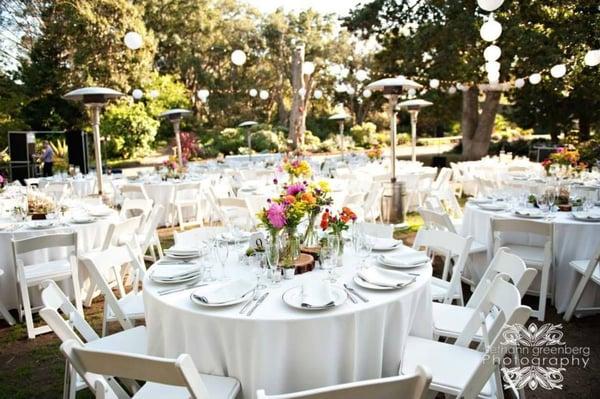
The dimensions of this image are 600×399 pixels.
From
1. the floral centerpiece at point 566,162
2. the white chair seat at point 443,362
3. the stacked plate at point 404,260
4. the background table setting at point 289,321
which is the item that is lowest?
the white chair seat at point 443,362

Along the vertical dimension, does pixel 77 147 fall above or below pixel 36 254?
above

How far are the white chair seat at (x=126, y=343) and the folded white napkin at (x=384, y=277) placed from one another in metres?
1.39

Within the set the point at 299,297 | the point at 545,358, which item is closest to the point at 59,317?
the point at 299,297

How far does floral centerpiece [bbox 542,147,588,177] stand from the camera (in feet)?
23.6

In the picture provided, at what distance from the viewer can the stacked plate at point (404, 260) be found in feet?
9.65

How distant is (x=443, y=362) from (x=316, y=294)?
31.0 inches

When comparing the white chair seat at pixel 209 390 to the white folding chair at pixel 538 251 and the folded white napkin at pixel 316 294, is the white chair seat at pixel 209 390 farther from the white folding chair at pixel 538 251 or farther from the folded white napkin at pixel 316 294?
the white folding chair at pixel 538 251

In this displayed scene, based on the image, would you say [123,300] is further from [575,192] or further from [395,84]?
[395,84]

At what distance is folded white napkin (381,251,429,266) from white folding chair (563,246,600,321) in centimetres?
176

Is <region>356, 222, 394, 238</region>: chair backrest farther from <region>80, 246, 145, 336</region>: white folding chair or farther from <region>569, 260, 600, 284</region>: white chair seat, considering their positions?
<region>80, 246, 145, 336</region>: white folding chair

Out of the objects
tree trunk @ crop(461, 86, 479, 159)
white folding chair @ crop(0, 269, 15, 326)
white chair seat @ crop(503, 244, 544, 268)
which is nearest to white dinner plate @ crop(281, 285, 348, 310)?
white chair seat @ crop(503, 244, 544, 268)

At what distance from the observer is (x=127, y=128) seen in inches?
876

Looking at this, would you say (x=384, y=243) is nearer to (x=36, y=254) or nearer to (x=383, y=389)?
(x=383, y=389)

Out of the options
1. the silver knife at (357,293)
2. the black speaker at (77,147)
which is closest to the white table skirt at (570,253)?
the silver knife at (357,293)
